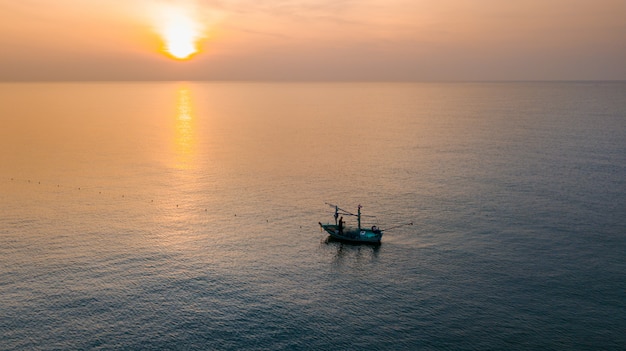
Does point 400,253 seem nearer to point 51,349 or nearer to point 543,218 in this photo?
point 543,218

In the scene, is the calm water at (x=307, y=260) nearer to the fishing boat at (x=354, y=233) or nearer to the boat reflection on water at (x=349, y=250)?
the boat reflection on water at (x=349, y=250)

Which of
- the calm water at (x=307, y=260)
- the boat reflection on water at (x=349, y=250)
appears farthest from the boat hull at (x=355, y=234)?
the calm water at (x=307, y=260)

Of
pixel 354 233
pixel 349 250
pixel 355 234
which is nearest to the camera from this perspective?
pixel 349 250

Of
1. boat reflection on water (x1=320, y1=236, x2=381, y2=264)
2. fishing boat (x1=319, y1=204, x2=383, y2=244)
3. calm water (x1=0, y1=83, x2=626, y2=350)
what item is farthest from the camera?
fishing boat (x1=319, y1=204, x2=383, y2=244)

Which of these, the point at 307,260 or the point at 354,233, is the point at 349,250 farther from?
the point at 307,260

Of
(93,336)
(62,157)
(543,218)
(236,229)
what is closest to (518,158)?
(543,218)

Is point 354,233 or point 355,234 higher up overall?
point 354,233

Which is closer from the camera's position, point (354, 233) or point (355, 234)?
point (355, 234)

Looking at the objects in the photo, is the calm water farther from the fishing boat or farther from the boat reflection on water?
the fishing boat

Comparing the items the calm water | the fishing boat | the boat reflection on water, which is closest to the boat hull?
the fishing boat

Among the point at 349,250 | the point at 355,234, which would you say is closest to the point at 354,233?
the point at 355,234
